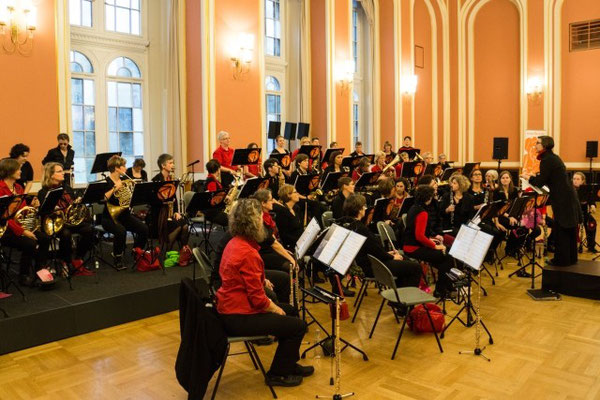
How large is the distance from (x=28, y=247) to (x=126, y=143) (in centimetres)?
450

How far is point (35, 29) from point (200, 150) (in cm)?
326

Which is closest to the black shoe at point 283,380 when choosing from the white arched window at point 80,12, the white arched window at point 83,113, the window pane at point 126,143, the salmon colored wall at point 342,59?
the white arched window at point 83,113

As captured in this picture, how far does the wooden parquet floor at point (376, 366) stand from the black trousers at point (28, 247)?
3.89 feet

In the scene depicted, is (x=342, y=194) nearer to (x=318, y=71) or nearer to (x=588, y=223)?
(x=588, y=223)

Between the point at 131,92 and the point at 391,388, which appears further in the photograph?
the point at 131,92

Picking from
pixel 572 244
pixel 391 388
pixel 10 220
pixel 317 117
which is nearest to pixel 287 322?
pixel 391 388

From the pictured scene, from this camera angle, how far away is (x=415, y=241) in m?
6.21

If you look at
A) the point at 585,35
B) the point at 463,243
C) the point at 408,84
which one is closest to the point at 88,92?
the point at 463,243

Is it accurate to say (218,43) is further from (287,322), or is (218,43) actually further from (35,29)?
(287,322)

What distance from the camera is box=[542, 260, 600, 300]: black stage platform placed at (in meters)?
6.51

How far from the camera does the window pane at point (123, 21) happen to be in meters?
9.86

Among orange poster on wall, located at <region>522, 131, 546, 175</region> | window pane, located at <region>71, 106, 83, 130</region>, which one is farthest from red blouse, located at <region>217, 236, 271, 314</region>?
orange poster on wall, located at <region>522, 131, 546, 175</region>

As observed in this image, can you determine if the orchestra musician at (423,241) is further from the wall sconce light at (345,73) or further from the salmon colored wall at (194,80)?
the wall sconce light at (345,73)

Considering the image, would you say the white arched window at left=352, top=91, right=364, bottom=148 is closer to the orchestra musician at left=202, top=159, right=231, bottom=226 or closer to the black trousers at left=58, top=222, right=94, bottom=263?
the orchestra musician at left=202, top=159, right=231, bottom=226
